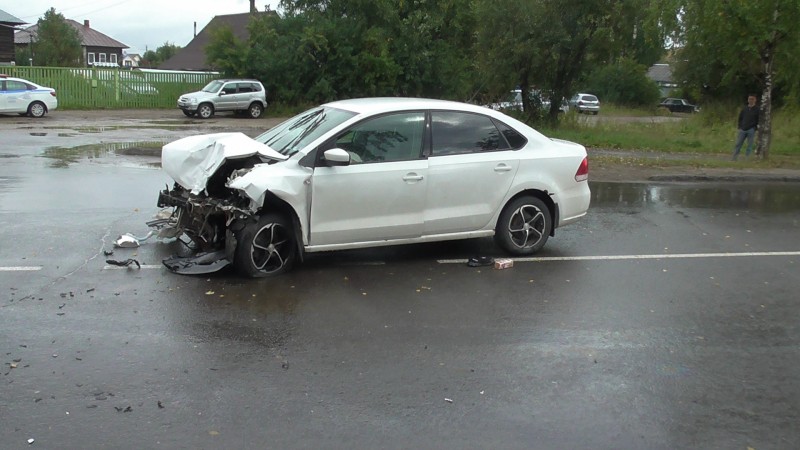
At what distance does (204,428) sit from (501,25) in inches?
948

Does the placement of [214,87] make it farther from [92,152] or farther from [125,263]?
[125,263]

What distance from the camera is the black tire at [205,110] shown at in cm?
3375

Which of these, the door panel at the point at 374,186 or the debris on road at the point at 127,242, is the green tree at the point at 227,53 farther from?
the door panel at the point at 374,186

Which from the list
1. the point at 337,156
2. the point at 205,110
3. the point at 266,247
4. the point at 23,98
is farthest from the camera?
the point at 205,110

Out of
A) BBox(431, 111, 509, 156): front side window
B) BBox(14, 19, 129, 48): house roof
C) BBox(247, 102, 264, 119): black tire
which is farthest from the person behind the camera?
BBox(14, 19, 129, 48): house roof

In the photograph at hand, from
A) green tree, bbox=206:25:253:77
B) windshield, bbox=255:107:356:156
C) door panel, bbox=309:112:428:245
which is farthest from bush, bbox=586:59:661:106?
door panel, bbox=309:112:428:245

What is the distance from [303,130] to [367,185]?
3.58 ft

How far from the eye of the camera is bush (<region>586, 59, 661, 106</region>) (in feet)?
202

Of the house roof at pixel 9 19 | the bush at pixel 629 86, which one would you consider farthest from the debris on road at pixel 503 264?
the bush at pixel 629 86

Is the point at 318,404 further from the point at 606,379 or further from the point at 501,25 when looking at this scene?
the point at 501,25

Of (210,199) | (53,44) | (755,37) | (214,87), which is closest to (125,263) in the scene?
(210,199)

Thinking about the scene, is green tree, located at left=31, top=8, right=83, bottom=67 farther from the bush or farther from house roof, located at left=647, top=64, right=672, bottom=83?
house roof, located at left=647, top=64, right=672, bottom=83

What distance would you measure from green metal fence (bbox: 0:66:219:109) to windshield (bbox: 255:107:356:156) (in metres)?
30.7

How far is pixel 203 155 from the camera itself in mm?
7793
